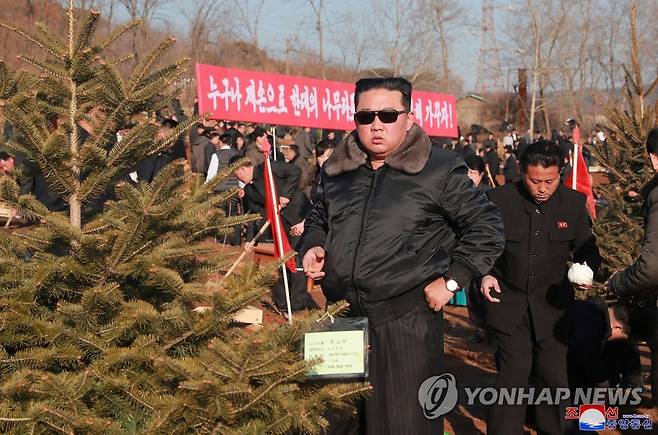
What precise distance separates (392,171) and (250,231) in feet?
37.3

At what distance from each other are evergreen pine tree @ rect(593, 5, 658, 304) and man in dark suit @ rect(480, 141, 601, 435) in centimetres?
289

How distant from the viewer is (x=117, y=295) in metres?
3.27

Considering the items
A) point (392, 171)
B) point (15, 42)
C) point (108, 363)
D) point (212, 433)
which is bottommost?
point (212, 433)

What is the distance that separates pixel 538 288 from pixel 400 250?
1.86m

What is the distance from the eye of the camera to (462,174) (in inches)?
150

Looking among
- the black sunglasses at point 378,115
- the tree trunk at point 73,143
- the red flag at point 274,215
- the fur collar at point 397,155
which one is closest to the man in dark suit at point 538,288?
the fur collar at point 397,155

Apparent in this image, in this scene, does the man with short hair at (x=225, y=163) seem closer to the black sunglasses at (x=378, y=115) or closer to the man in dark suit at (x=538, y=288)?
the man in dark suit at (x=538, y=288)

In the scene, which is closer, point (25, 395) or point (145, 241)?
point (25, 395)

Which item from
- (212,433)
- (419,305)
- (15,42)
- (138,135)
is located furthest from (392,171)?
(15,42)

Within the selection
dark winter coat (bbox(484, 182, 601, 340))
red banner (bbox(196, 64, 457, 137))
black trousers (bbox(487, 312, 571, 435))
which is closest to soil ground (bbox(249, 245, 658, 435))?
black trousers (bbox(487, 312, 571, 435))

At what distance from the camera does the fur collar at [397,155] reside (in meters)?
3.75

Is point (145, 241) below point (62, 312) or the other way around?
the other way around

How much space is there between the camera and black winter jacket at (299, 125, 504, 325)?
3.70 metres

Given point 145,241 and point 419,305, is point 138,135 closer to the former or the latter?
point 145,241
